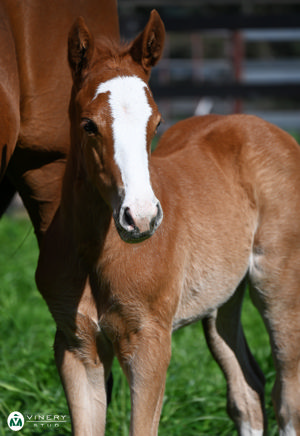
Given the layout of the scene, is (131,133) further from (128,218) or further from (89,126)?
(128,218)

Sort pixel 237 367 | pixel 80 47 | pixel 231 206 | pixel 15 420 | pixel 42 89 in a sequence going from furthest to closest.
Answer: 1. pixel 237 367
2. pixel 15 420
3. pixel 231 206
4. pixel 42 89
5. pixel 80 47

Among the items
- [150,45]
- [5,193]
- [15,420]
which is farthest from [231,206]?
[15,420]

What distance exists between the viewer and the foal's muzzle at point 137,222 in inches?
86.7

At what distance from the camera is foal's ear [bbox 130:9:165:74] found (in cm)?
264

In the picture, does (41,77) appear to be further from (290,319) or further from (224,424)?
(224,424)

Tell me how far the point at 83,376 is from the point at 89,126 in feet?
3.33

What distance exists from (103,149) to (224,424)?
1956 mm

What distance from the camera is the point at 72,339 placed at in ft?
9.05

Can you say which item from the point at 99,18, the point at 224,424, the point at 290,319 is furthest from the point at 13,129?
the point at 224,424

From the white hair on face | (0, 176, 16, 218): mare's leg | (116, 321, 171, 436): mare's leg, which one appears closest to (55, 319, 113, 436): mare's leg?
(116, 321, 171, 436): mare's leg

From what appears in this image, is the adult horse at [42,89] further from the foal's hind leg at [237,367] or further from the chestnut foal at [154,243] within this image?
the foal's hind leg at [237,367]

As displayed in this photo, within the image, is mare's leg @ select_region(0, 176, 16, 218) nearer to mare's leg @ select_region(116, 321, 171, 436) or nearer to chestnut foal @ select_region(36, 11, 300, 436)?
chestnut foal @ select_region(36, 11, 300, 436)

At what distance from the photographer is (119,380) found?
388 cm

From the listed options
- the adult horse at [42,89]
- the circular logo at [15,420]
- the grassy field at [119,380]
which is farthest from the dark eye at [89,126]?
the circular logo at [15,420]
